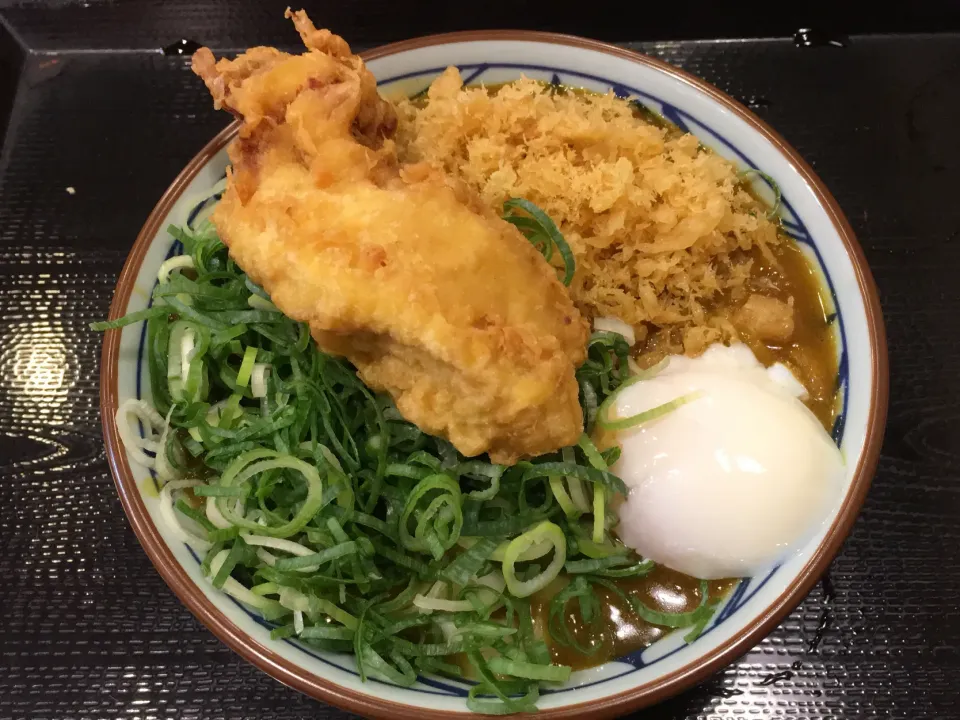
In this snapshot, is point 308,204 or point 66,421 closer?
point 308,204

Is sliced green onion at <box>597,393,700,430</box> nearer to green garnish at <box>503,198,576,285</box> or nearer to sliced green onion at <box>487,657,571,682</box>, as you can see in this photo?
green garnish at <box>503,198,576,285</box>

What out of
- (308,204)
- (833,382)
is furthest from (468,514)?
(833,382)

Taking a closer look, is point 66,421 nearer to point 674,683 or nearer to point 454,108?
point 454,108

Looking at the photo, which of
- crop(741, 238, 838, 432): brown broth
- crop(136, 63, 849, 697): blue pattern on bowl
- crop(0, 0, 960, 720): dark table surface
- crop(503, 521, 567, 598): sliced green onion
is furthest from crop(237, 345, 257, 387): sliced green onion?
crop(741, 238, 838, 432): brown broth

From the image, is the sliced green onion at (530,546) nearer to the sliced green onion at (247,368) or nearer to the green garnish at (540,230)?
the green garnish at (540,230)

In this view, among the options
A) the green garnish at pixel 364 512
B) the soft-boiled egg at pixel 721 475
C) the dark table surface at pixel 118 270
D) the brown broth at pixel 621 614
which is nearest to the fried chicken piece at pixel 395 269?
the green garnish at pixel 364 512

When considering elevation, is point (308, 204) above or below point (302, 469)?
above
